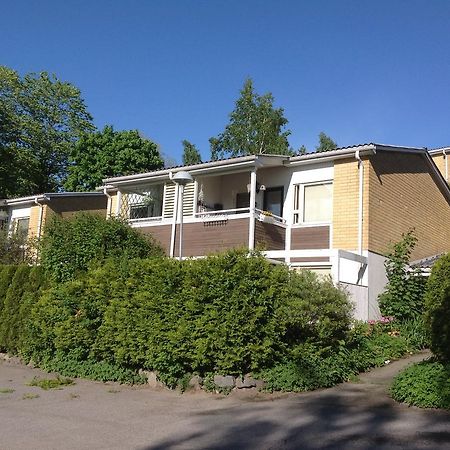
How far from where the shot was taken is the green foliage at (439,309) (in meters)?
8.39

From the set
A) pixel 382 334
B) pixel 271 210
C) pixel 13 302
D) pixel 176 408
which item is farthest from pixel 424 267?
pixel 13 302

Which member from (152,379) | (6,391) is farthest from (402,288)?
(6,391)

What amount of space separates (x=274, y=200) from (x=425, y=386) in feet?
35.0

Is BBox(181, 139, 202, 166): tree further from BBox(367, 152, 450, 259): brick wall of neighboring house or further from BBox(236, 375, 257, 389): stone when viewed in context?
BBox(236, 375, 257, 389): stone

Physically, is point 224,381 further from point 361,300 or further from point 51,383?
point 361,300

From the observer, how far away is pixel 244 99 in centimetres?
4134

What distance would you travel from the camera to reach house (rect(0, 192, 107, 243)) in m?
25.3

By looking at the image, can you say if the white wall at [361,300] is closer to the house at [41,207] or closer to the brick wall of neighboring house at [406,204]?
the brick wall of neighboring house at [406,204]

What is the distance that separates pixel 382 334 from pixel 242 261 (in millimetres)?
4750

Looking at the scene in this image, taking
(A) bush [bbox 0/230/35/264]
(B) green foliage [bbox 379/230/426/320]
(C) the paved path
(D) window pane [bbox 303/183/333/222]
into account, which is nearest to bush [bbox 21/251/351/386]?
(C) the paved path

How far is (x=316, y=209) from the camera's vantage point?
17.0m

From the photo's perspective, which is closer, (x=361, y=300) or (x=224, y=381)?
(x=224, y=381)

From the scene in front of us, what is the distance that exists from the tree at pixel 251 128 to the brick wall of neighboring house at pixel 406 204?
2012 centimetres

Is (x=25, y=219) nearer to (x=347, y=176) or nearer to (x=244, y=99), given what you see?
(x=347, y=176)
